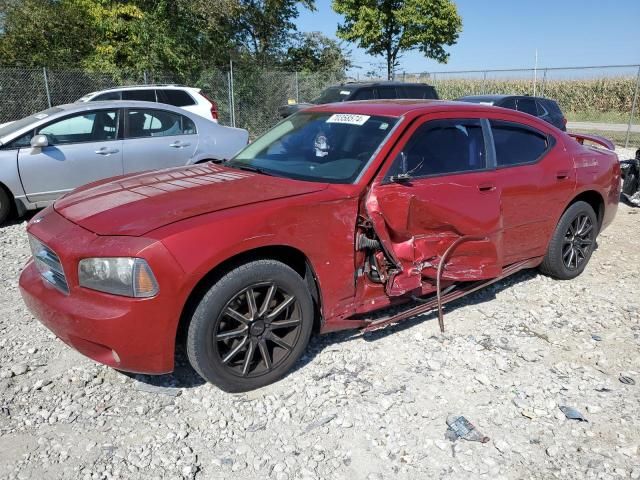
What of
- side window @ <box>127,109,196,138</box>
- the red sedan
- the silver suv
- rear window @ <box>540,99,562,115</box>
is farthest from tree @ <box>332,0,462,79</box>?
the red sedan

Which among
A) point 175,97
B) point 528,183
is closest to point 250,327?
point 528,183

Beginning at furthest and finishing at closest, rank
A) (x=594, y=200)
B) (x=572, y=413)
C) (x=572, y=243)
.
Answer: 1. (x=594, y=200)
2. (x=572, y=243)
3. (x=572, y=413)

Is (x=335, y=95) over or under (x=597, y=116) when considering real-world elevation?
over

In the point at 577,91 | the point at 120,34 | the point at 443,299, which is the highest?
the point at 120,34

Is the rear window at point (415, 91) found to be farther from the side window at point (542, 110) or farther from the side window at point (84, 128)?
the side window at point (84, 128)

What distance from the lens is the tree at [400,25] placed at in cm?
2158

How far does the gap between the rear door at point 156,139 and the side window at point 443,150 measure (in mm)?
4547

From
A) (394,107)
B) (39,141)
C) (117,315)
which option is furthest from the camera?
(39,141)

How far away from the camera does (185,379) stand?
10.7ft

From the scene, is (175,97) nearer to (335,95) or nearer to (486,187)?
(335,95)

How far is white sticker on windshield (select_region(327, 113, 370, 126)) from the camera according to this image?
381 cm

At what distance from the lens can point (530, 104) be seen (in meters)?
13.2

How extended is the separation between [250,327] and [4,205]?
5013 millimetres

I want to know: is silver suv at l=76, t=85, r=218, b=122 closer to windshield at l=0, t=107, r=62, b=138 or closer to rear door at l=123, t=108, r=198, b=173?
rear door at l=123, t=108, r=198, b=173
